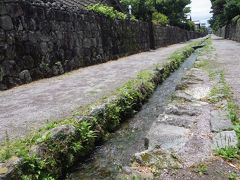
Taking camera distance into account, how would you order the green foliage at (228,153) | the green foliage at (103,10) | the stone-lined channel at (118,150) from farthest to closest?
the green foliage at (103,10) < the stone-lined channel at (118,150) < the green foliage at (228,153)

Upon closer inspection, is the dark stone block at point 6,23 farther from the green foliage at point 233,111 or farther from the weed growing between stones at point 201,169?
the weed growing between stones at point 201,169

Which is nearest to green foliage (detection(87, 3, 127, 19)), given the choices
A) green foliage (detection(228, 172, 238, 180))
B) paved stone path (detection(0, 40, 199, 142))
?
paved stone path (detection(0, 40, 199, 142))

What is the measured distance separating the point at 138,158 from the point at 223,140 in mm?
1041

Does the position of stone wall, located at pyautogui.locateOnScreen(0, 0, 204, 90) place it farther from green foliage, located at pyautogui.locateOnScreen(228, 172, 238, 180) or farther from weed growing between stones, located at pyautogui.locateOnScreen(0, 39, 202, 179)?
green foliage, located at pyautogui.locateOnScreen(228, 172, 238, 180)

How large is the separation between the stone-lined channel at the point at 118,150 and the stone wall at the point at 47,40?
3592 millimetres

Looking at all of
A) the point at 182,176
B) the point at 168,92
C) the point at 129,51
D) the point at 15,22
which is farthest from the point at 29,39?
the point at 129,51

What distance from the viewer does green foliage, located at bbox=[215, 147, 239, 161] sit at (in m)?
3.65

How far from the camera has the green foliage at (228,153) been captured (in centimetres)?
365

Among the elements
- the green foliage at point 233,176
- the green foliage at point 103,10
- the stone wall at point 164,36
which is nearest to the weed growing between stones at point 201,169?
the green foliage at point 233,176

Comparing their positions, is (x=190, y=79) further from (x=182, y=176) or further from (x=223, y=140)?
(x=182, y=176)

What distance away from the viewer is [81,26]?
520 inches

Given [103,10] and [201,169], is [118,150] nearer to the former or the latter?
[201,169]

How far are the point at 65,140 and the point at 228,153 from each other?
1.86m

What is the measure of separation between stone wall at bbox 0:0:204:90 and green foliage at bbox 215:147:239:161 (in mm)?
5870
